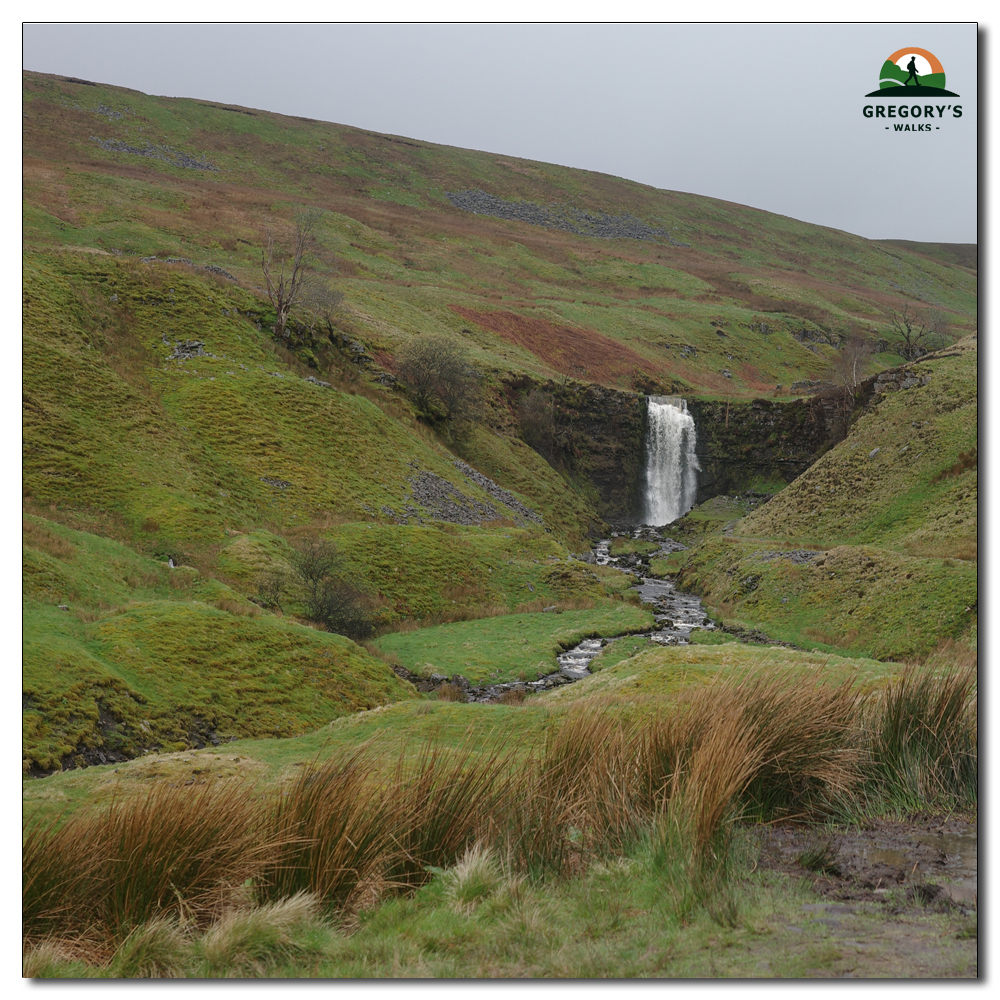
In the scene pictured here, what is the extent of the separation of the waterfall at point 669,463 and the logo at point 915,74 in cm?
5163

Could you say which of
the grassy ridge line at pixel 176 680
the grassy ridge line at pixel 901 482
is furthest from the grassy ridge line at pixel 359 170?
the grassy ridge line at pixel 176 680

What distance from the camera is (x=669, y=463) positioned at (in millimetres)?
62094

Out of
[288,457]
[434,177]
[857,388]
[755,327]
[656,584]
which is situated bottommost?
[656,584]

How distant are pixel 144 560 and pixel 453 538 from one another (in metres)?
15.1

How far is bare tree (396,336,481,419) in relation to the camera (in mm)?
52531

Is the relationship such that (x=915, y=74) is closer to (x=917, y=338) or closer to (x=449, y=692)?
(x=449, y=692)

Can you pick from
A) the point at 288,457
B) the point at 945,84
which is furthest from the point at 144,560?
the point at 945,84

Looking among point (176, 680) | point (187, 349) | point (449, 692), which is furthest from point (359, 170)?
point (176, 680)

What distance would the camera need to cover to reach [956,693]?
22.8ft

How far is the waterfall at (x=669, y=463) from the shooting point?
60.6 meters

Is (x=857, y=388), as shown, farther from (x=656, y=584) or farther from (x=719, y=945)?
(x=719, y=945)

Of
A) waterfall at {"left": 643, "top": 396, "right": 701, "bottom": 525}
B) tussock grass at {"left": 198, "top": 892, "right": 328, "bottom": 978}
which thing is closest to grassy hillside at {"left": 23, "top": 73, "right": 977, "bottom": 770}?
waterfall at {"left": 643, "top": 396, "right": 701, "bottom": 525}

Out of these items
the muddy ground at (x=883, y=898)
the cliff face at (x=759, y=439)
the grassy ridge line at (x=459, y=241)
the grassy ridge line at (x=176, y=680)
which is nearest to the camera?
the muddy ground at (x=883, y=898)

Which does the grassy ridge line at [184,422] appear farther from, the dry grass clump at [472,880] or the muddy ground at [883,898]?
the muddy ground at [883,898]
